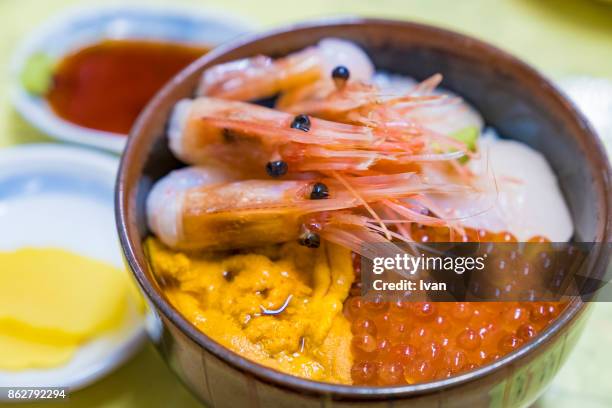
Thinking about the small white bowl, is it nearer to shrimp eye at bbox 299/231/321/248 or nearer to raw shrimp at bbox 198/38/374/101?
raw shrimp at bbox 198/38/374/101

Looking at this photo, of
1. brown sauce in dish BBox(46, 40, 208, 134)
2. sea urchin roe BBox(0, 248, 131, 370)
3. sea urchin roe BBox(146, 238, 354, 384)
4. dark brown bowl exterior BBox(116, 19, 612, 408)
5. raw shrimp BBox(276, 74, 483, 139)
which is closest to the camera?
dark brown bowl exterior BBox(116, 19, 612, 408)

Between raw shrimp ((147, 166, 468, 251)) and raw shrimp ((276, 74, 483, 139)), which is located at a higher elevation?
raw shrimp ((276, 74, 483, 139))

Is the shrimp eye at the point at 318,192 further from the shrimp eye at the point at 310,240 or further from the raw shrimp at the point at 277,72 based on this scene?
the raw shrimp at the point at 277,72

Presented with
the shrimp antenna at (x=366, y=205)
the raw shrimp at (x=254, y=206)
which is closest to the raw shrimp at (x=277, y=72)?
the raw shrimp at (x=254, y=206)

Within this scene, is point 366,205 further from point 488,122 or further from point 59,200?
point 59,200

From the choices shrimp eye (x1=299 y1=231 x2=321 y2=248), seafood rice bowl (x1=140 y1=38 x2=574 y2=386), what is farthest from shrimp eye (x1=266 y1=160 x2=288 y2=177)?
shrimp eye (x1=299 y1=231 x2=321 y2=248)

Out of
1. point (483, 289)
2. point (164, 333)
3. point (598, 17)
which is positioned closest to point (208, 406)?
point (164, 333)
